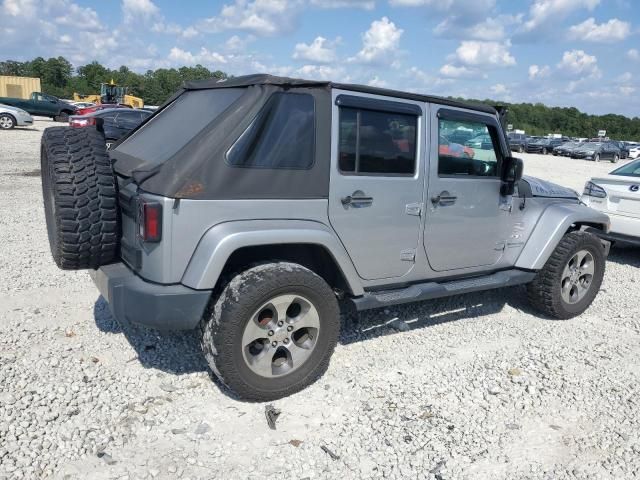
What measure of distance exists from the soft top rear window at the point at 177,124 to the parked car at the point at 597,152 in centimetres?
3943

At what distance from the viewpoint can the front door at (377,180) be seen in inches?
138

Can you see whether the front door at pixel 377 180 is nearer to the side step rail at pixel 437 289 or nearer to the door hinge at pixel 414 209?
the door hinge at pixel 414 209

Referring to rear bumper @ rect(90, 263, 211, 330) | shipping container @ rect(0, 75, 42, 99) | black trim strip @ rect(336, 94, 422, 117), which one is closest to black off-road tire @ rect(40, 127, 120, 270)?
rear bumper @ rect(90, 263, 211, 330)

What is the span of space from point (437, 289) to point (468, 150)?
1.11 m

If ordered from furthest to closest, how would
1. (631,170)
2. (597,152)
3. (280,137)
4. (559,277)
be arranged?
(597,152), (631,170), (559,277), (280,137)

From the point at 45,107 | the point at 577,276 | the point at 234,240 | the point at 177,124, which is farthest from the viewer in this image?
the point at 45,107

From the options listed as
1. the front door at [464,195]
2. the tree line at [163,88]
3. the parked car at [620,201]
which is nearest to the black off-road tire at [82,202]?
the front door at [464,195]

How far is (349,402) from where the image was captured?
3.49 m

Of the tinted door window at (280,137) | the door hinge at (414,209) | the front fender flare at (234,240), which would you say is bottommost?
the front fender flare at (234,240)

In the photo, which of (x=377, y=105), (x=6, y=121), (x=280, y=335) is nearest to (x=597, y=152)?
(x=6, y=121)

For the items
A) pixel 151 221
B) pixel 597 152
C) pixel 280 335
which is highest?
pixel 597 152

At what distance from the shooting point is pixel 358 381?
3754 mm

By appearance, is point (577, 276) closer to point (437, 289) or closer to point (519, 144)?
point (437, 289)

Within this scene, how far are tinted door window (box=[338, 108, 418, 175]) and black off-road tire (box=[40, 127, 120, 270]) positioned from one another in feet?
4.71
